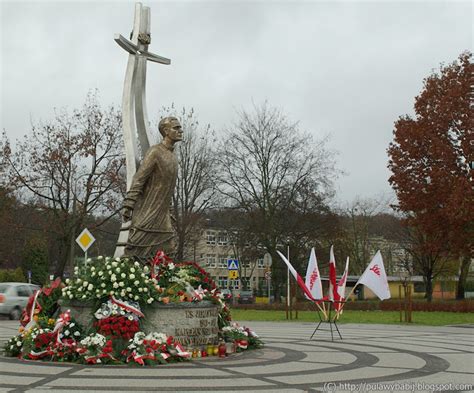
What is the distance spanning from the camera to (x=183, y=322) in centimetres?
1139

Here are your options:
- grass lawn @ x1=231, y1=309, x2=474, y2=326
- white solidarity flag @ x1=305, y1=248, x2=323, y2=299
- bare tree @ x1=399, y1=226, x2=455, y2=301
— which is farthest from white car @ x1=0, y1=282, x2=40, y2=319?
bare tree @ x1=399, y1=226, x2=455, y2=301

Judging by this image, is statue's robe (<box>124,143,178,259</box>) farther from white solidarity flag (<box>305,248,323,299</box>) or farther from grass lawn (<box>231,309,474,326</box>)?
grass lawn (<box>231,309,474,326</box>)

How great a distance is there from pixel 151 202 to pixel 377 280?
526 cm

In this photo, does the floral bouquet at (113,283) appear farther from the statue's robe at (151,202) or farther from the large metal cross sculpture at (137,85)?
the large metal cross sculpture at (137,85)

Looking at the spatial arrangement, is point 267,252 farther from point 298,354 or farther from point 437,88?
point 298,354

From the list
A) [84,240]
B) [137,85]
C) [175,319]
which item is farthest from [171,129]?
[84,240]

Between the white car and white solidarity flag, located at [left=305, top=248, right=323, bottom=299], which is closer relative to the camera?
white solidarity flag, located at [left=305, top=248, right=323, bottom=299]

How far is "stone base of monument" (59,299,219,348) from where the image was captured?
11.2 meters

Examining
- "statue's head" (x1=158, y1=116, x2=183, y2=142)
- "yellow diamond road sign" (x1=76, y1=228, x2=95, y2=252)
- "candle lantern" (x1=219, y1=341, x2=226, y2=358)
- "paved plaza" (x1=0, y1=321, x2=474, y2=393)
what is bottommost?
"paved plaza" (x1=0, y1=321, x2=474, y2=393)

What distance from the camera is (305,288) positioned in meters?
14.9

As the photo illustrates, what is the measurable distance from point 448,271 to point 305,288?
43.1 m

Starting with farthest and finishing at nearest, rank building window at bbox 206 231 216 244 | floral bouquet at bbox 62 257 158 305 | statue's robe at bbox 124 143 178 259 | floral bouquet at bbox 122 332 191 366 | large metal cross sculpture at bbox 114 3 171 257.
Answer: building window at bbox 206 231 216 244 < large metal cross sculpture at bbox 114 3 171 257 < statue's robe at bbox 124 143 178 259 < floral bouquet at bbox 62 257 158 305 < floral bouquet at bbox 122 332 191 366

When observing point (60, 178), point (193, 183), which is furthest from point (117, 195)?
point (193, 183)

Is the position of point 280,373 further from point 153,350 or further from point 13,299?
point 13,299
